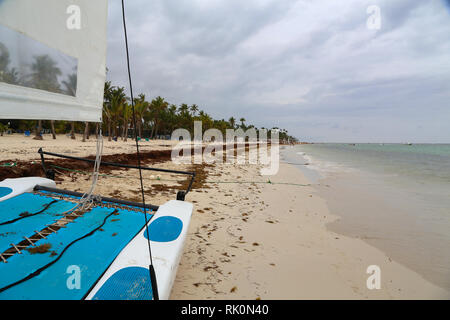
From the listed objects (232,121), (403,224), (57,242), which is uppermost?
(232,121)

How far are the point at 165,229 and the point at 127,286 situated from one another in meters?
0.93

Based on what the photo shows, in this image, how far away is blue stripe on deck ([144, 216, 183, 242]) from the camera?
8.71 ft

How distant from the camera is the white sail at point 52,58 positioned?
1.96 metres

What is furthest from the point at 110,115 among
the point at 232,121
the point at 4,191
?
the point at 232,121

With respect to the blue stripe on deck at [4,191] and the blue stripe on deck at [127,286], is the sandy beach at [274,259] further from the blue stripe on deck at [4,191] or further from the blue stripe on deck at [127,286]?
the blue stripe on deck at [4,191]

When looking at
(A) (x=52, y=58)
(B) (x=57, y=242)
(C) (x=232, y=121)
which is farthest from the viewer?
(C) (x=232, y=121)

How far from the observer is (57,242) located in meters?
2.57

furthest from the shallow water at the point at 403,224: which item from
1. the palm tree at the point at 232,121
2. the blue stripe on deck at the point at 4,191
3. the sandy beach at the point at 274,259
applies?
the palm tree at the point at 232,121

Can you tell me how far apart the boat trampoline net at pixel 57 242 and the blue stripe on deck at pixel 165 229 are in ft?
1.00

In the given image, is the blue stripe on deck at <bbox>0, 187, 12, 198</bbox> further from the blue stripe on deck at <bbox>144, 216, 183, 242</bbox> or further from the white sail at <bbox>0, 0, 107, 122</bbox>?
the blue stripe on deck at <bbox>144, 216, 183, 242</bbox>

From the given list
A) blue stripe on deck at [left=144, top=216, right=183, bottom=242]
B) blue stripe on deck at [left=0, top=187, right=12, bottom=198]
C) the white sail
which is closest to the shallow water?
blue stripe on deck at [left=144, top=216, right=183, bottom=242]

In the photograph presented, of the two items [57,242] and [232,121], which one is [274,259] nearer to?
[57,242]
